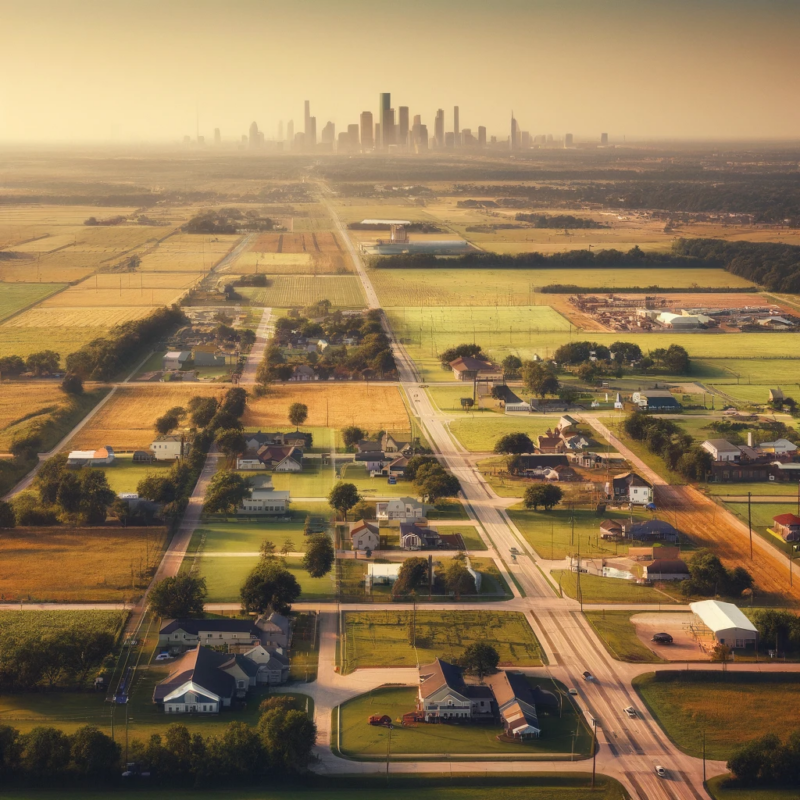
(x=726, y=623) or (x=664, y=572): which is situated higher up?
(x=726, y=623)

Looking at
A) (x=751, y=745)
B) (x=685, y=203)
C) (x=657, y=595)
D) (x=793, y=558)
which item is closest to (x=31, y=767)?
(x=751, y=745)

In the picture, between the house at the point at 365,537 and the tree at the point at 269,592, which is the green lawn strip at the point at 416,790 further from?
the house at the point at 365,537

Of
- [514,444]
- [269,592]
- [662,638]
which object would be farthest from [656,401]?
[269,592]

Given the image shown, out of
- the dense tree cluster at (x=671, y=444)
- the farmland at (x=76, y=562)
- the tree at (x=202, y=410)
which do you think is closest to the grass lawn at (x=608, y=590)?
the dense tree cluster at (x=671, y=444)

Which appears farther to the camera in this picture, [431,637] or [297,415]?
[297,415]

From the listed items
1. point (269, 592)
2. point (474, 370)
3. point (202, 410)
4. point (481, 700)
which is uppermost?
point (269, 592)

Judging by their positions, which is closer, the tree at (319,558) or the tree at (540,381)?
the tree at (319,558)

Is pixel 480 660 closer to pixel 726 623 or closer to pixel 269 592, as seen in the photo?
pixel 269 592
